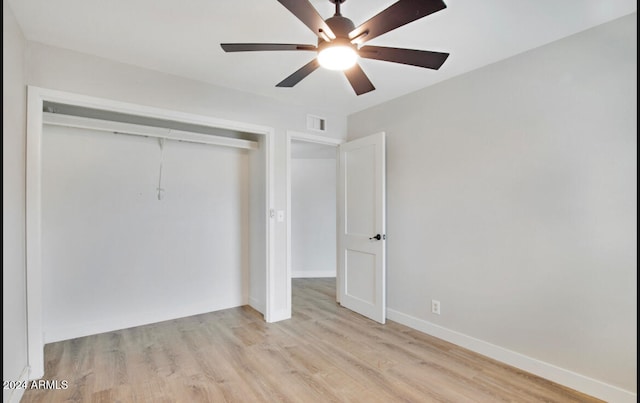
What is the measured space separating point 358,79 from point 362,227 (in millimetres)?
1926

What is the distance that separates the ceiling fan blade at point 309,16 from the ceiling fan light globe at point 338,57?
0.06 meters

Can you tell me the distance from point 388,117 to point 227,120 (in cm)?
174

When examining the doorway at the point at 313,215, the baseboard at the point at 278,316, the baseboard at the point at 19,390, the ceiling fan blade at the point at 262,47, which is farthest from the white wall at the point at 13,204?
the doorway at the point at 313,215

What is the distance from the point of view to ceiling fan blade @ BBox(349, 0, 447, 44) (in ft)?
4.24

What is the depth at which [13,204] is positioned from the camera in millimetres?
1931

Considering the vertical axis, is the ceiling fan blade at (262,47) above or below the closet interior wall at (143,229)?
above

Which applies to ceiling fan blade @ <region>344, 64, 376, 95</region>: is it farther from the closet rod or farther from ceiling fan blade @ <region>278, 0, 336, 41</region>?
the closet rod

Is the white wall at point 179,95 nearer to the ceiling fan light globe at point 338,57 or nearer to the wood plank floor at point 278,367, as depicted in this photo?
the wood plank floor at point 278,367

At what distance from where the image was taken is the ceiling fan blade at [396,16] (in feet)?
4.24

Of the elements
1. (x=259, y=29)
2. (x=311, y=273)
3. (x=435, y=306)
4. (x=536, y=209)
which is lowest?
(x=311, y=273)

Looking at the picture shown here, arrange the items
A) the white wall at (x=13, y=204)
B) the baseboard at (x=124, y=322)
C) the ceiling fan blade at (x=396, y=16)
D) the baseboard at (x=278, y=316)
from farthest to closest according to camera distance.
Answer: the baseboard at (x=278, y=316)
the baseboard at (x=124, y=322)
the white wall at (x=13, y=204)
the ceiling fan blade at (x=396, y=16)

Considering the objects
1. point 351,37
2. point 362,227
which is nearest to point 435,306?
point 362,227

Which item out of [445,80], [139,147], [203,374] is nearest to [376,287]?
[203,374]

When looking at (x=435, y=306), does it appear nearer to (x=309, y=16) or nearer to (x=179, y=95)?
(x=309, y=16)
